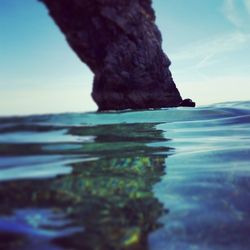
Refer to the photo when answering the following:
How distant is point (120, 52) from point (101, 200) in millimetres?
33221

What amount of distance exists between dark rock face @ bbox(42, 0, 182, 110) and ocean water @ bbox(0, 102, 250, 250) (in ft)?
96.5

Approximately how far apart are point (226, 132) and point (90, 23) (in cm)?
3218

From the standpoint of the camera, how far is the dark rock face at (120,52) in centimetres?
3466

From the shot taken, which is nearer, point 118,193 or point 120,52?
point 118,193

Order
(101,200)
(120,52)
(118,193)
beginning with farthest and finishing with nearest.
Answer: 1. (120,52)
2. (118,193)
3. (101,200)

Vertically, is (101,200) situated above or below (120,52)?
below

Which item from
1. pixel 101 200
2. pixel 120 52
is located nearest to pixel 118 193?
pixel 101 200

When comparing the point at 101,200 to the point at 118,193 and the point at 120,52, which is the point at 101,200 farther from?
the point at 120,52

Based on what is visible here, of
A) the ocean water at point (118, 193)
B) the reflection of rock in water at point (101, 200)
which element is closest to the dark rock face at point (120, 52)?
the ocean water at point (118, 193)

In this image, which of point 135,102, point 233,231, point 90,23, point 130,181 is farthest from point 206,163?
point 90,23

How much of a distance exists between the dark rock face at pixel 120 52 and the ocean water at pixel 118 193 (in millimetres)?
29424

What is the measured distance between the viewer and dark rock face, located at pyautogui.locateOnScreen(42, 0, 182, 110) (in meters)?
34.7

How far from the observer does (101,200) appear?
8.96 ft

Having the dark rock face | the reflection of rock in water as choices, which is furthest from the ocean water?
the dark rock face
